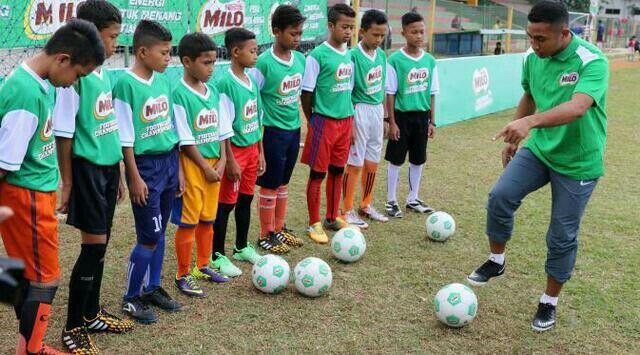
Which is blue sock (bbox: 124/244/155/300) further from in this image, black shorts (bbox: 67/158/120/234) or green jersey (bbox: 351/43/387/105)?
green jersey (bbox: 351/43/387/105)

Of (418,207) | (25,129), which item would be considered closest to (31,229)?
(25,129)

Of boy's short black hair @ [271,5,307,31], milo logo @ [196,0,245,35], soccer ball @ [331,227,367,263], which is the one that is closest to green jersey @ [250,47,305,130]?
boy's short black hair @ [271,5,307,31]

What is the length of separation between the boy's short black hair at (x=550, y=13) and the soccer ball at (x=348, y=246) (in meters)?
2.19

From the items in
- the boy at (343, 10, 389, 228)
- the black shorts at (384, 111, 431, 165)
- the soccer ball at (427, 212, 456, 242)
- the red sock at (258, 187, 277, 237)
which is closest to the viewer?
the red sock at (258, 187, 277, 237)

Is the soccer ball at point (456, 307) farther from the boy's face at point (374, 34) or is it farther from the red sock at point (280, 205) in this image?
the boy's face at point (374, 34)

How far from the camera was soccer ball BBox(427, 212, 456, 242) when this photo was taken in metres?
5.55

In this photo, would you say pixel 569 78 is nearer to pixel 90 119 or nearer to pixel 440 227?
pixel 440 227

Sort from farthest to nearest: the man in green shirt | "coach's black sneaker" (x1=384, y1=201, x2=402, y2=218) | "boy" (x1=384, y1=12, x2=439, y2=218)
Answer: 1. "coach's black sneaker" (x1=384, y1=201, x2=402, y2=218)
2. "boy" (x1=384, y1=12, x2=439, y2=218)
3. the man in green shirt

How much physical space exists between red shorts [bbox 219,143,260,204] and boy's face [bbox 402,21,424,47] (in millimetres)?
2326

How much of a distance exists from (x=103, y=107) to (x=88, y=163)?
0.32 m

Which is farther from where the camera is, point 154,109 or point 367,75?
point 367,75

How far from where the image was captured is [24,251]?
2.92 m

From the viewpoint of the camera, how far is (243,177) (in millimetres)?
4711

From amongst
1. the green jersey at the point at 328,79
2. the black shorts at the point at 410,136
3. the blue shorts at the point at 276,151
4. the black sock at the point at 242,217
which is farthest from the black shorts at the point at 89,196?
the black shorts at the point at 410,136
